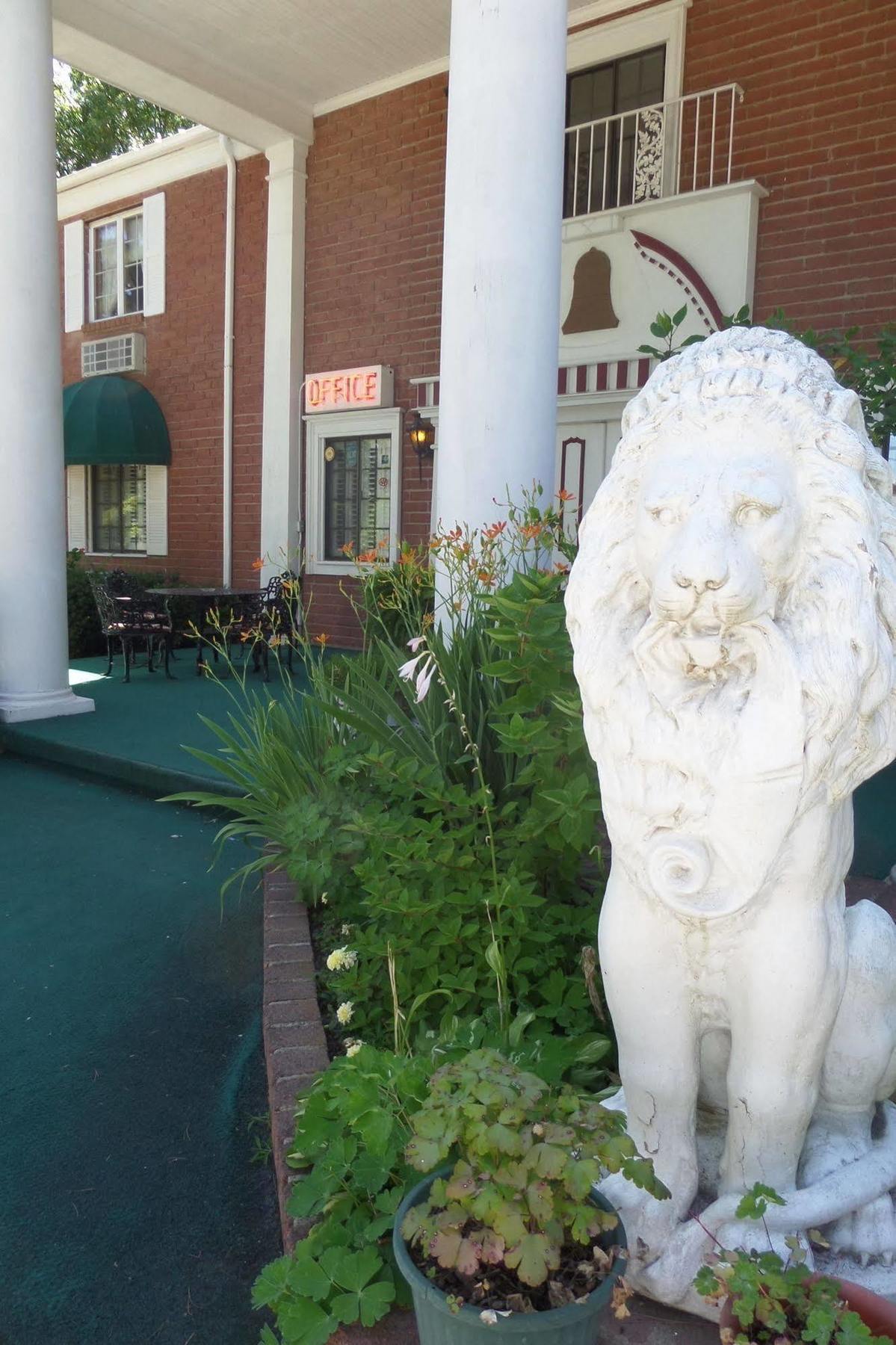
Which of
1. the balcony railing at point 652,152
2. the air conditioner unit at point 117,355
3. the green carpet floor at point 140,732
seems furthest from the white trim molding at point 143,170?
the green carpet floor at point 140,732

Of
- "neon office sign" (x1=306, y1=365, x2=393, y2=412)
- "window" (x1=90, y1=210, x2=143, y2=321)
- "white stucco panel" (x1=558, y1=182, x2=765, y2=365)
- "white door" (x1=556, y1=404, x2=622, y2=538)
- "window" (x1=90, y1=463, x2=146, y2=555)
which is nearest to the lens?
"white stucco panel" (x1=558, y1=182, x2=765, y2=365)

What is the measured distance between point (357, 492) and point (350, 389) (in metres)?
1.08

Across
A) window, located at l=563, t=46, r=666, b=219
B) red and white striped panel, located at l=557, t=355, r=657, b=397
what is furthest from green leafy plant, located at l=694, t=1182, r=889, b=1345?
window, located at l=563, t=46, r=666, b=219

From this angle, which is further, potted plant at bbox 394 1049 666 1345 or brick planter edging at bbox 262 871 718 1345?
brick planter edging at bbox 262 871 718 1345

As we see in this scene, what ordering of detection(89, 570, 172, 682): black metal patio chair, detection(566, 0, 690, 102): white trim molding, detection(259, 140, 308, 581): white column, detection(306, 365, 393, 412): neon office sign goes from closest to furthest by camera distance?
detection(566, 0, 690, 102): white trim molding, detection(89, 570, 172, 682): black metal patio chair, detection(306, 365, 393, 412): neon office sign, detection(259, 140, 308, 581): white column

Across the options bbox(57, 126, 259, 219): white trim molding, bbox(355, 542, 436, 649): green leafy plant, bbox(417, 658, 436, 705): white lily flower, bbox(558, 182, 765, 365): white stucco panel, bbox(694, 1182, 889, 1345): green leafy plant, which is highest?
bbox(57, 126, 259, 219): white trim molding

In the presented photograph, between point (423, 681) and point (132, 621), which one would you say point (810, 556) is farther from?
point (132, 621)

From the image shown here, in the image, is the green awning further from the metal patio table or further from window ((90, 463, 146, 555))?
the metal patio table

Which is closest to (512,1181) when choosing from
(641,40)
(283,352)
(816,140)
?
(816,140)

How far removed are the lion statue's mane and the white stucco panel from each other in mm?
5809

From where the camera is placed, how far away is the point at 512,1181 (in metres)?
1.20

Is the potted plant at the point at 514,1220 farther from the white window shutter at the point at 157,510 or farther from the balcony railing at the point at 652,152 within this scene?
the white window shutter at the point at 157,510

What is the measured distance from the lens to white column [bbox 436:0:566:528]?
3.63 m

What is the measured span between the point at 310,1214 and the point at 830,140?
7.68 m
